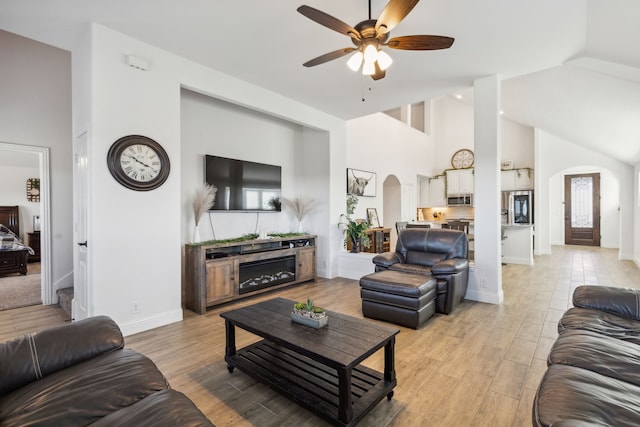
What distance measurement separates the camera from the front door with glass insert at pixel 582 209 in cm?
992

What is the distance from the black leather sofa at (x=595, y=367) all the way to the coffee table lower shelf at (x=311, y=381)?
3.02ft

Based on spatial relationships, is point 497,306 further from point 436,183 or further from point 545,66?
point 436,183

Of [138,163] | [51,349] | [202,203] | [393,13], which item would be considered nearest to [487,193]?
[393,13]

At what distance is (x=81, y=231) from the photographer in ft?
10.7

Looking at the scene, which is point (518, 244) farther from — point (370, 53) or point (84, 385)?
point (84, 385)

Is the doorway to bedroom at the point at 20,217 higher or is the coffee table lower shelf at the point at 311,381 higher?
the doorway to bedroom at the point at 20,217

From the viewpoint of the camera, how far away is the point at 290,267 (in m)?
5.07

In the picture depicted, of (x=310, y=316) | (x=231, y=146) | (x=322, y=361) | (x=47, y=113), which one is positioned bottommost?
(x=322, y=361)

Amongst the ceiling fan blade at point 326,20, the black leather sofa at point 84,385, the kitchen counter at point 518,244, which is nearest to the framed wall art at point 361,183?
the kitchen counter at point 518,244

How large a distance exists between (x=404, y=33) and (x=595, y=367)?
304 cm

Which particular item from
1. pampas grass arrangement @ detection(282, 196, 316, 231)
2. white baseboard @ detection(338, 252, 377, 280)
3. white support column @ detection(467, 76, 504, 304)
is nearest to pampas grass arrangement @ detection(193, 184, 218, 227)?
pampas grass arrangement @ detection(282, 196, 316, 231)

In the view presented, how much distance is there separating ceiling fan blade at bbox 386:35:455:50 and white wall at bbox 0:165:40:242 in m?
9.23

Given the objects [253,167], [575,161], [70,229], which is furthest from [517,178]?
[70,229]

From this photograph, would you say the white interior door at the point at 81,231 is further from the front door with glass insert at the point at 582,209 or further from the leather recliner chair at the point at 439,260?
the front door with glass insert at the point at 582,209
